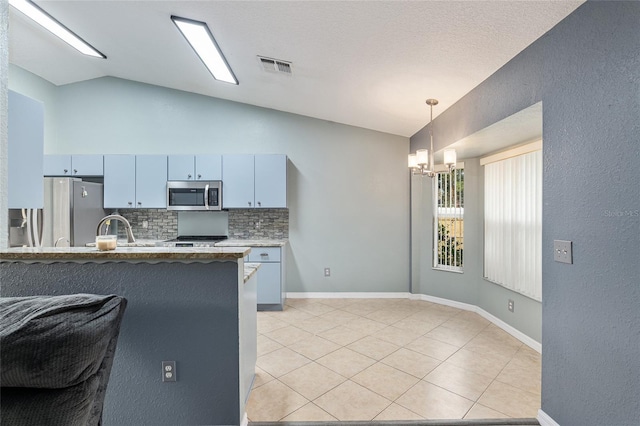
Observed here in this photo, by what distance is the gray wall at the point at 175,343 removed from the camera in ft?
5.32

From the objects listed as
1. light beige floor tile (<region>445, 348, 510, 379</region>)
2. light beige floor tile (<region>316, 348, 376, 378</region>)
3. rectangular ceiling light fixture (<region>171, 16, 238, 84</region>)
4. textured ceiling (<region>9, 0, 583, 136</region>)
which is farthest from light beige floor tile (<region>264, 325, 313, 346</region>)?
rectangular ceiling light fixture (<region>171, 16, 238, 84</region>)

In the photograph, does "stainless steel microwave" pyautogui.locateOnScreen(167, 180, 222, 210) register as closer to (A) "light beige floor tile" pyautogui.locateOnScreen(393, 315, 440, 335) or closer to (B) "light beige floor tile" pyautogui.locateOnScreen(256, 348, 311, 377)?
(B) "light beige floor tile" pyautogui.locateOnScreen(256, 348, 311, 377)

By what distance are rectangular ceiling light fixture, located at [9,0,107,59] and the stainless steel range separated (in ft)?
8.00

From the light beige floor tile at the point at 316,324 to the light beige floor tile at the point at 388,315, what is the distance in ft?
1.68

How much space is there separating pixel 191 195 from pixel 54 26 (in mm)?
2168

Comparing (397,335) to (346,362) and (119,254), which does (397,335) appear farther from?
(119,254)

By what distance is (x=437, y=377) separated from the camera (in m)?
2.33

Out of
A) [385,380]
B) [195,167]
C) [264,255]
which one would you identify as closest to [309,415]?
[385,380]

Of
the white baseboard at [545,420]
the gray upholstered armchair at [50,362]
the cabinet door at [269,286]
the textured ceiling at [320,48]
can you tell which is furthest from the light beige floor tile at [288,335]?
the textured ceiling at [320,48]

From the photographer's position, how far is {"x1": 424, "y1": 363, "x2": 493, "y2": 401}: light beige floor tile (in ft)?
7.05

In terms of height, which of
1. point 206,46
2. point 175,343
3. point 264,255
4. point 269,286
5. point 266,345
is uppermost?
point 206,46

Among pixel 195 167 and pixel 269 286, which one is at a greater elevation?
pixel 195 167

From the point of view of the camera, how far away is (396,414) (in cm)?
190

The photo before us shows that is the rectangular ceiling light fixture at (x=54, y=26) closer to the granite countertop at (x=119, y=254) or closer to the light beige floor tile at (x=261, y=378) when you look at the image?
the granite countertop at (x=119, y=254)
